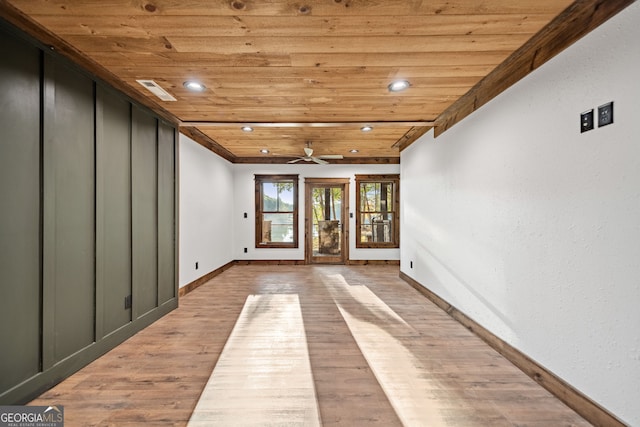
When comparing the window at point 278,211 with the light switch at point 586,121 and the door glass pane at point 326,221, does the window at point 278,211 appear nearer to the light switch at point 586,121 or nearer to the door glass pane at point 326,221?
the door glass pane at point 326,221

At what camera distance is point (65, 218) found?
1903 millimetres

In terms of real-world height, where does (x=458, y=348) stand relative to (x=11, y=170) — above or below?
below

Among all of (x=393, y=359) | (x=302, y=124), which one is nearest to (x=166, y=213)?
(x=302, y=124)

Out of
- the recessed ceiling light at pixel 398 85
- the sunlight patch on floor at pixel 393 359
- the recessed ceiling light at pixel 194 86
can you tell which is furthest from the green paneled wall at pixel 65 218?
the recessed ceiling light at pixel 398 85

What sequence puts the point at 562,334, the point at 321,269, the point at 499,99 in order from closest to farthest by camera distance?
1. the point at 562,334
2. the point at 499,99
3. the point at 321,269

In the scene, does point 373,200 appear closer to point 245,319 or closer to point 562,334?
point 245,319

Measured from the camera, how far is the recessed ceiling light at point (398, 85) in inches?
96.3

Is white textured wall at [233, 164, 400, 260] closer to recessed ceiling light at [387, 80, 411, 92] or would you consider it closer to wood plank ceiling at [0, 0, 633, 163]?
wood plank ceiling at [0, 0, 633, 163]

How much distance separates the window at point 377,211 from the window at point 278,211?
1551 millimetres

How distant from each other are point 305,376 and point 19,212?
2.15 meters

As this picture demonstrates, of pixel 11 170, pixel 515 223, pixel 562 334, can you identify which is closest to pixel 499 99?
pixel 515 223

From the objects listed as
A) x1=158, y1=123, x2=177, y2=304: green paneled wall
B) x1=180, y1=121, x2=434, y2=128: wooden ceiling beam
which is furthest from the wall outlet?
x1=158, y1=123, x2=177, y2=304: green paneled wall

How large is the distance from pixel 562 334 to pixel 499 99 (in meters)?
1.91

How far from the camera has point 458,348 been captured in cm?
233
